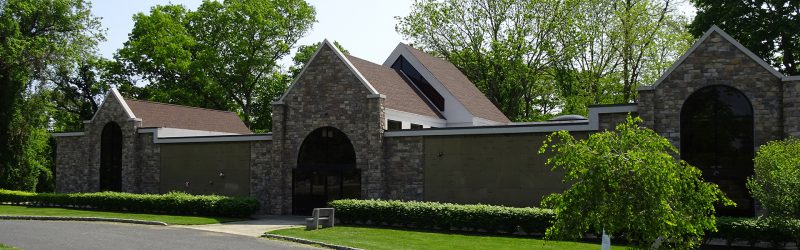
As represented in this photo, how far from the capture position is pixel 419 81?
3650 cm

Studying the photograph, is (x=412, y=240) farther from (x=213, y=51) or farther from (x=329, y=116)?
(x=213, y=51)

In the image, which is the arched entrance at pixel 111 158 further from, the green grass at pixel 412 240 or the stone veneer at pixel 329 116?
the green grass at pixel 412 240

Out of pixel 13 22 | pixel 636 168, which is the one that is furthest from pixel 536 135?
pixel 13 22

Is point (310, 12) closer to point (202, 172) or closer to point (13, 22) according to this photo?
point (13, 22)

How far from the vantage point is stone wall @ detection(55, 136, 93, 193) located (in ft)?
125

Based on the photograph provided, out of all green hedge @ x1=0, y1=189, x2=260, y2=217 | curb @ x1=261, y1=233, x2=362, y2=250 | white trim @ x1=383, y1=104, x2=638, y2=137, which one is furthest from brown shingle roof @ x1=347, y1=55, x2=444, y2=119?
curb @ x1=261, y1=233, x2=362, y2=250

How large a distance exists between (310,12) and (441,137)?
3538cm

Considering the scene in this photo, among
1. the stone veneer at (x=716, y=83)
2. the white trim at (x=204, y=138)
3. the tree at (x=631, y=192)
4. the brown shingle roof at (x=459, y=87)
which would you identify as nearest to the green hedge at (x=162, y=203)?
the white trim at (x=204, y=138)

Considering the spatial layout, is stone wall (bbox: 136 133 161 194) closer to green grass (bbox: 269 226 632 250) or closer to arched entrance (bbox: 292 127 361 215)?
arched entrance (bbox: 292 127 361 215)

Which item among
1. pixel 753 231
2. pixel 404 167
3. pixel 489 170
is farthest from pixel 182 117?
pixel 753 231

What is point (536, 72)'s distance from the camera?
51500 millimetres

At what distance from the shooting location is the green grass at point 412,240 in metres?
19.5

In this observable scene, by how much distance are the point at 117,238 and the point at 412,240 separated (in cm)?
899

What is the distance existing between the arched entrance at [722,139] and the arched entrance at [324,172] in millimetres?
13388
